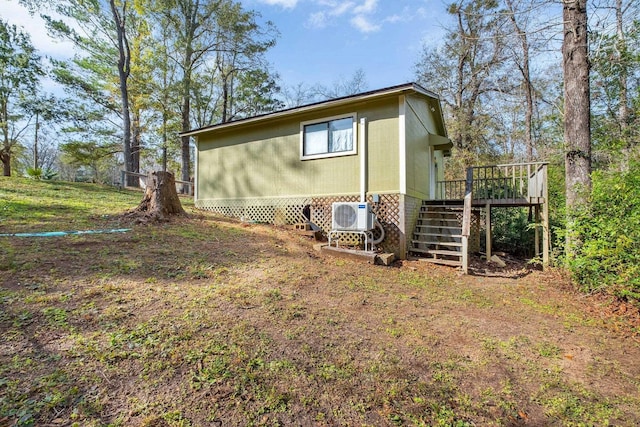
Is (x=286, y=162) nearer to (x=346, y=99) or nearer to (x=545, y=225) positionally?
(x=346, y=99)

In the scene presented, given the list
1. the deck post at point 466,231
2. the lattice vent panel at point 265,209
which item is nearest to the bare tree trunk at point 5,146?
the lattice vent panel at point 265,209

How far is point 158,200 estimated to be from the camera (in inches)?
280

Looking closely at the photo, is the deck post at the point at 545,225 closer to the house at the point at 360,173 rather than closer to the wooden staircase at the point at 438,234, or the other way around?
the house at the point at 360,173

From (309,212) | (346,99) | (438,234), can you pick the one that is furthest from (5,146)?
(438,234)

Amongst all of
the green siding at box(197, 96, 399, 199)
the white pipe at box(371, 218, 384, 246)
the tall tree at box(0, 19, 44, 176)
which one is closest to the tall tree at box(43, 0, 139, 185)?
the tall tree at box(0, 19, 44, 176)

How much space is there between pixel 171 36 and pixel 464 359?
2178 centimetres

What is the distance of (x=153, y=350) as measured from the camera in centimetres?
237

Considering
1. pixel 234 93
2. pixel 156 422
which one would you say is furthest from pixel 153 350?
pixel 234 93

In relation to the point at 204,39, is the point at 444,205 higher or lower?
lower

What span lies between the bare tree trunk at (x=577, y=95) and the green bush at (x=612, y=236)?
3.74 feet

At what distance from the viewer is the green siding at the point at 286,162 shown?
23.3 ft

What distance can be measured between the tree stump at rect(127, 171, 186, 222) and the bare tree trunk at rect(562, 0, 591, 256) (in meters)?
8.67

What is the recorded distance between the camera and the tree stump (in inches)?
271

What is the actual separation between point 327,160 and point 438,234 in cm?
339
